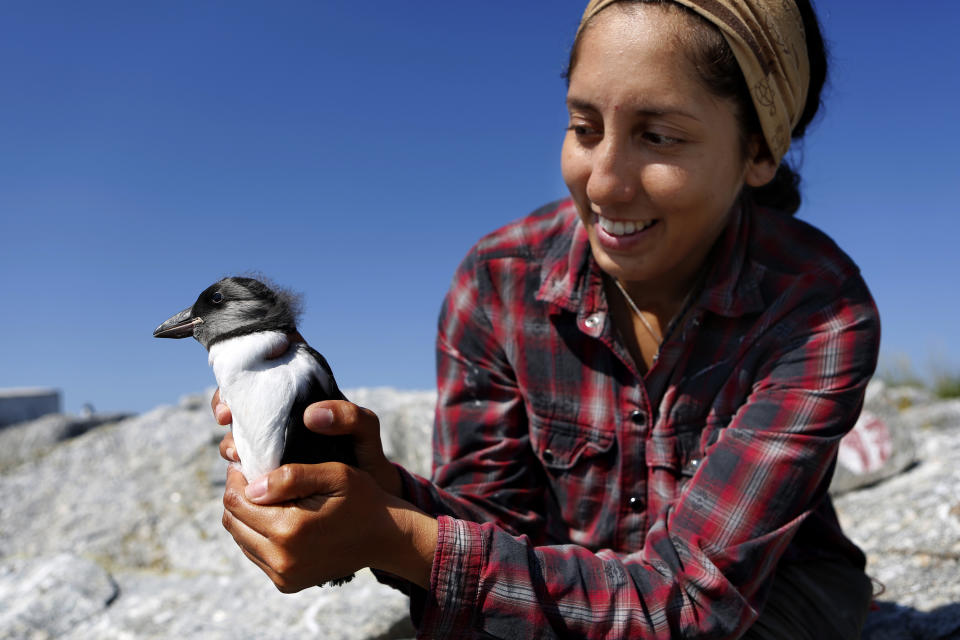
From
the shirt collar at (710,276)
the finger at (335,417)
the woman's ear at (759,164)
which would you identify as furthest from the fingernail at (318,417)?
the woman's ear at (759,164)

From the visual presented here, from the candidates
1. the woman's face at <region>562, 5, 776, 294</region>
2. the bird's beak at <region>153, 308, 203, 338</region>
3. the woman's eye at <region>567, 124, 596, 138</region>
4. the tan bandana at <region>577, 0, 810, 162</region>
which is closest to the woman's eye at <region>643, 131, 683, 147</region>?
the woman's face at <region>562, 5, 776, 294</region>

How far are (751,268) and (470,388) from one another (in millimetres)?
992

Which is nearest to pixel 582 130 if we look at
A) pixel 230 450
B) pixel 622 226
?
pixel 622 226

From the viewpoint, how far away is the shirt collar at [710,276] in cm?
240

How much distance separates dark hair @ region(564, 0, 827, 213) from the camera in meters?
2.08

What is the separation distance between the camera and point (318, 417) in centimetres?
179

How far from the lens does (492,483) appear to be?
254cm

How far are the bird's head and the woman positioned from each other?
0.30 meters

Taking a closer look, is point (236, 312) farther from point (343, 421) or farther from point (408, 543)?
point (408, 543)

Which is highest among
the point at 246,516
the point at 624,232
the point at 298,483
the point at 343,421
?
the point at 624,232

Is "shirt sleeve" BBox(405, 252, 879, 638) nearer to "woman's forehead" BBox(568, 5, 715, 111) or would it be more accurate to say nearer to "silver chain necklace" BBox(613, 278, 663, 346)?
"silver chain necklace" BBox(613, 278, 663, 346)

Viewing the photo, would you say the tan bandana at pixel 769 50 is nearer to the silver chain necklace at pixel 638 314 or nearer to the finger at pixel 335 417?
the silver chain necklace at pixel 638 314

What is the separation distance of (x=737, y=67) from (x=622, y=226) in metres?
0.53

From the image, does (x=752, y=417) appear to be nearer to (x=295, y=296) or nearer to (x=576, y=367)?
(x=576, y=367)
